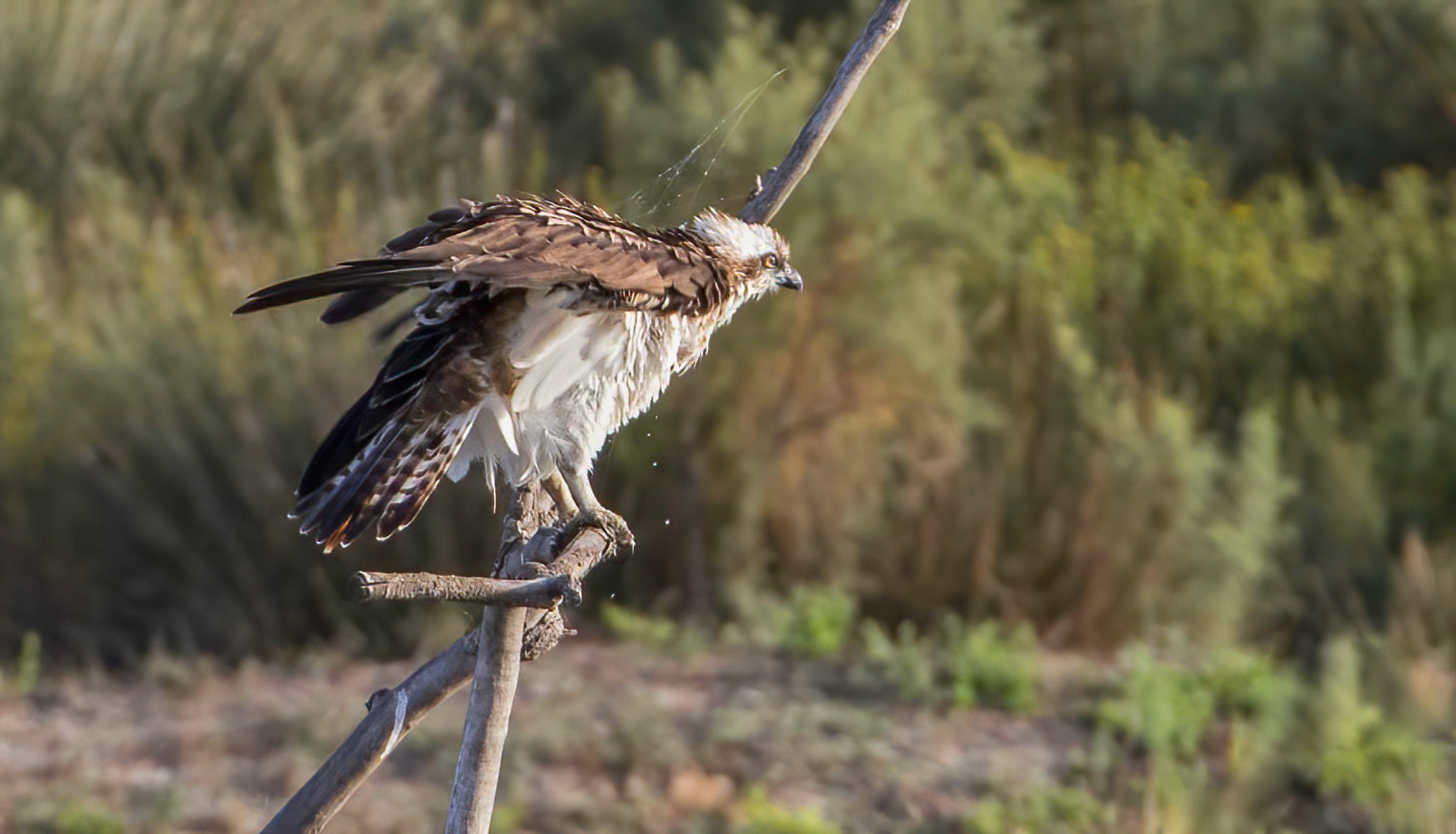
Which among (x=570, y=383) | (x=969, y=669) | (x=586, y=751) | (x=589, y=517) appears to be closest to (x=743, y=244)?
(x=570, y=383)

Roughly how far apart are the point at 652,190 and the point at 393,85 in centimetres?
625

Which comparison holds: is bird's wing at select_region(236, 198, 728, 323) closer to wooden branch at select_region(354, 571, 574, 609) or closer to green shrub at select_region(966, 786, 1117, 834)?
wooden branch at select_region(354, 571, 574, 609)

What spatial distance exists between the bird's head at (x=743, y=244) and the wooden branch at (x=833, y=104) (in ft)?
0.59

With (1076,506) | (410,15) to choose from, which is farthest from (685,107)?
(410,15)

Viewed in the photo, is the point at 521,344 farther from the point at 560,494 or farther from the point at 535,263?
the point at 560,494

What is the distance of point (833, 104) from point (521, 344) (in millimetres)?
584

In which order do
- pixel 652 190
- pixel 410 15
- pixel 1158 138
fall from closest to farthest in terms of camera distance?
pixel 652 190
pixel 1158 138
pixel 410 15

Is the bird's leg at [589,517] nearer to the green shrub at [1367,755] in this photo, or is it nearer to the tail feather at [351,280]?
the tail feather at [351,280]

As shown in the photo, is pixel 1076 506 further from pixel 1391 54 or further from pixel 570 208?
pixel 1391 54

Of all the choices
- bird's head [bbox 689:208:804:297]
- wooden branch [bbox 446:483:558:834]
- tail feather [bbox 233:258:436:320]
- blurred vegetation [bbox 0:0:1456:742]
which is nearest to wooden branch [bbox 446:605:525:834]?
wooden branch [bbox 446:483:558:834]

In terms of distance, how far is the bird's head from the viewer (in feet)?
8.90

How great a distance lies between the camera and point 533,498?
271cm

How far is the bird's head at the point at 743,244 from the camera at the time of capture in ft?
8.90

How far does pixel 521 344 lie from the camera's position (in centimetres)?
252
